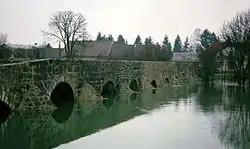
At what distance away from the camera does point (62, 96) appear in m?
22.8

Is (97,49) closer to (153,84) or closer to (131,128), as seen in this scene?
(153,84)

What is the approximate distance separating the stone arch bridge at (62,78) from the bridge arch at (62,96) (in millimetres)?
197

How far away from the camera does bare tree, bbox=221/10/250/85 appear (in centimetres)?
3528

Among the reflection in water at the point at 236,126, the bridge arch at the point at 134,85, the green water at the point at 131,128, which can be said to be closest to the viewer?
the green water at the point at 131,128

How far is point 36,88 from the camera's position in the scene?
17750 mm

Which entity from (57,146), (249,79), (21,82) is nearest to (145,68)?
(249,79)

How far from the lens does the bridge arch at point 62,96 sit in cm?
2177

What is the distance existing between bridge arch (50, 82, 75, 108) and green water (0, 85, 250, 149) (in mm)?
863

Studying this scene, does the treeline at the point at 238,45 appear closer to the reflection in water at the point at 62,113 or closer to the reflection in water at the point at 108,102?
the reflection in water at the point at 108,102

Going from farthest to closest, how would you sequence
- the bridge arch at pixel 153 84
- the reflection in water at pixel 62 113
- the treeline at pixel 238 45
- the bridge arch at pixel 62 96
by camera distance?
the bridge arch at pixel 153 84
the treeline at pixel 238 45
the bridge arch at pixel 62 96
the reflection in water at pixel 62 113

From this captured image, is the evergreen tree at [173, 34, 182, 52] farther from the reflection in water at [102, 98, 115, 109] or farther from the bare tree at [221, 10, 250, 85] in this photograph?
the reflection in water at [102, 98, 115, 109]

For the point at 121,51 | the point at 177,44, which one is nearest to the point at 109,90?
the point at 121,51

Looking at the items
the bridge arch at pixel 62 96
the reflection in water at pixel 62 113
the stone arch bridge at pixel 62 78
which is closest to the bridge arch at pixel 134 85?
the stone arch bridge at pixel 62 78

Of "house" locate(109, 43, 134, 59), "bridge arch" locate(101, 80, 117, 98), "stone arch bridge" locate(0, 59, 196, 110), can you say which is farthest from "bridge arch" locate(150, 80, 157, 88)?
"house" locate(109, 43, 134, 59)
